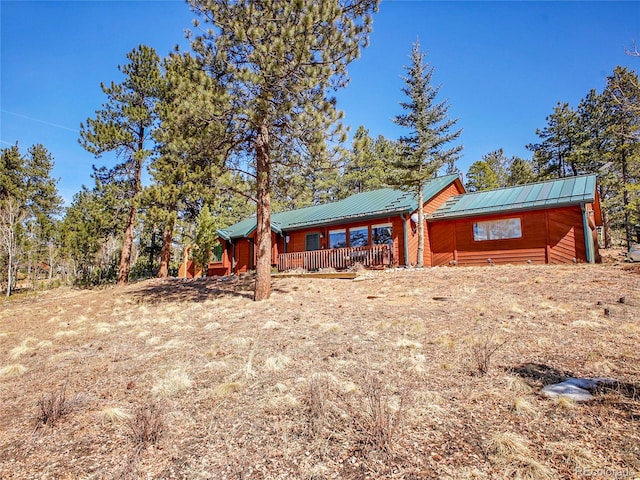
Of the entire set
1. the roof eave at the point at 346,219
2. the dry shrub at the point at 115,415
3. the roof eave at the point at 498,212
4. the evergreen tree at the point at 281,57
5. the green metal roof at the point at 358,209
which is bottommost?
the dry shrub at the point at 115,415

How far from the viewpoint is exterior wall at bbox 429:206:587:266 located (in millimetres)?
12477

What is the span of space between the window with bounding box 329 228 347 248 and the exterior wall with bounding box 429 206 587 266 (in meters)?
4.40

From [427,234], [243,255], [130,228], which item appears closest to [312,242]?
[243,255]

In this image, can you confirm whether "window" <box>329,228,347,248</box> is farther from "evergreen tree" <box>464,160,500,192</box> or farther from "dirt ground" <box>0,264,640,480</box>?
"evergreen tree" <box>464,160,500,192</box>

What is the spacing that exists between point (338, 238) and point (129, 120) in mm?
12021

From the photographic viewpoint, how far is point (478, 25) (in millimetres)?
11734

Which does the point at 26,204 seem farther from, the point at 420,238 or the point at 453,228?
the point at 453,228

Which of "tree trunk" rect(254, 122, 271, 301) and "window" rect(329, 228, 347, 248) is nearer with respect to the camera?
"tree trunk" rect(254, 122, 271, 301)

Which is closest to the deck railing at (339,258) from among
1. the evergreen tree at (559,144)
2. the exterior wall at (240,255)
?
the exterior wall at (240,255)

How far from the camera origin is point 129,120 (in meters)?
15.7

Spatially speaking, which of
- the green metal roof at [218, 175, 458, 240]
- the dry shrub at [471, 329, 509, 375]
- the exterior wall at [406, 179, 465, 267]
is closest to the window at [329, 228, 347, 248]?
the green metal roof at [218, 175, 458, 240]

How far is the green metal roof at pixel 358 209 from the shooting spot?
1547cm

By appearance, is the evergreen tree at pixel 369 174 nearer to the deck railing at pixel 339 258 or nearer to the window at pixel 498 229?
the deck railing at pixel 339 258

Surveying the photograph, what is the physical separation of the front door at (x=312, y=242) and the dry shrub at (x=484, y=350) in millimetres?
13282
